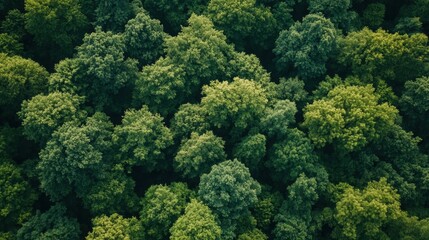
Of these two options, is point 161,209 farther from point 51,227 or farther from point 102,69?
point 102,69

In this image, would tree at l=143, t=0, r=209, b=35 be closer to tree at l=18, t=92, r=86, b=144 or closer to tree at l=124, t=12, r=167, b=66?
tree at l=124, t=12, r=167, b=66

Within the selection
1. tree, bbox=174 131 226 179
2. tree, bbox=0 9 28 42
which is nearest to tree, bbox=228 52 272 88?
tree, bbox=174 131 226 179

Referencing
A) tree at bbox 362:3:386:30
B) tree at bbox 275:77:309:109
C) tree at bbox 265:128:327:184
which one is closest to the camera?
tree at bbox 265:128:327:184

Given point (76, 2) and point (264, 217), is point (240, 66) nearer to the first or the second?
point (264, 217)

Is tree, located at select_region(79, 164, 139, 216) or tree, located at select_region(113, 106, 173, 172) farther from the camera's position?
tree, located at select_region(113, 106, 173, 172)

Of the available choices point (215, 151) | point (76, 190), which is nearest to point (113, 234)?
point (76, 190)
